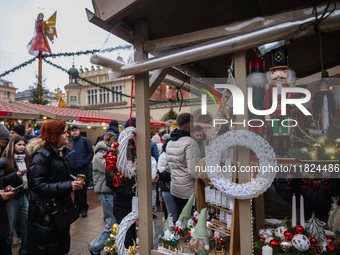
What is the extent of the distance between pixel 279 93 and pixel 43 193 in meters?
2.15

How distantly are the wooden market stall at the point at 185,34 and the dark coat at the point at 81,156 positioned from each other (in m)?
3.19

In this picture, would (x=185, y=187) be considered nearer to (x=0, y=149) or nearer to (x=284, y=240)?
(x=284, y=240)

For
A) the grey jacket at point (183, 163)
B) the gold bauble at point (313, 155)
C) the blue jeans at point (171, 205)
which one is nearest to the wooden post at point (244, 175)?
the gold bauble at point (313, 155)

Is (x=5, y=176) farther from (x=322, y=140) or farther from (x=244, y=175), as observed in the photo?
(x=322, y=140)

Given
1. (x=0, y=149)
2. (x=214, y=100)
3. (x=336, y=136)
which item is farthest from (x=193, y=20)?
(x=0, y=149)

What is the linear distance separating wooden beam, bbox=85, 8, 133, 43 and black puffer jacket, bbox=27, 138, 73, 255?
1257 millimetres

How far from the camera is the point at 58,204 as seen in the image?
224 centimetres

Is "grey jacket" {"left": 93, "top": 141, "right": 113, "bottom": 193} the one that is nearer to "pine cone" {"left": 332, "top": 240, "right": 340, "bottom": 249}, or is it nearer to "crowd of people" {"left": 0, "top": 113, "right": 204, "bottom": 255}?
"crowd of people" {"left": 0, "top": 113, "right": 204, "bottom": 255}

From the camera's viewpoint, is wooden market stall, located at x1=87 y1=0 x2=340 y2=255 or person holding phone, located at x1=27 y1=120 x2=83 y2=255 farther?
person holding phone, located at x1=27 y1=120 x2=83 y2=255

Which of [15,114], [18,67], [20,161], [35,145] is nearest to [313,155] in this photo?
[35,145]

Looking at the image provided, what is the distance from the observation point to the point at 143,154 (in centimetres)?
202

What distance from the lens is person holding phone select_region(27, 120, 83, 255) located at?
2.15 metres

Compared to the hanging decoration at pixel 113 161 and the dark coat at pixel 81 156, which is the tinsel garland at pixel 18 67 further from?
the hanging decoration at pixel 113 161

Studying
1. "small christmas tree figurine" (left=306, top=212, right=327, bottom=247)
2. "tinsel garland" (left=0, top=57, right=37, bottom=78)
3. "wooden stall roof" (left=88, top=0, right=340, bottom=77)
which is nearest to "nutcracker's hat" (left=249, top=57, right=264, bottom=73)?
"wooden stall roof" (left=88, top=0, right=340, bottom=77)
